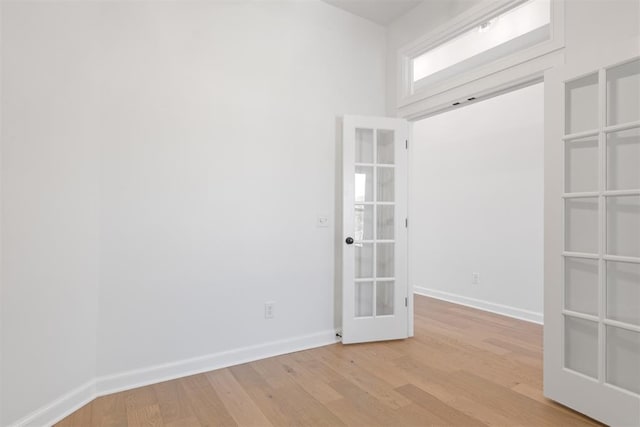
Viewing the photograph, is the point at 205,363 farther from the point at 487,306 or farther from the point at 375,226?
the point at 487,306

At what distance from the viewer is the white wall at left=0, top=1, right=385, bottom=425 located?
188cm

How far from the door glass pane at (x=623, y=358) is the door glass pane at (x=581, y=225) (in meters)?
0.46

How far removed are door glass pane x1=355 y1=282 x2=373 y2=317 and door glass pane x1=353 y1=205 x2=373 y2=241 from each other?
0.44m

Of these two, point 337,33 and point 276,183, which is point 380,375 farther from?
point 337,33

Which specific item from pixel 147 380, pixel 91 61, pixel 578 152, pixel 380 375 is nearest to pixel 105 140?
pixel 91 61

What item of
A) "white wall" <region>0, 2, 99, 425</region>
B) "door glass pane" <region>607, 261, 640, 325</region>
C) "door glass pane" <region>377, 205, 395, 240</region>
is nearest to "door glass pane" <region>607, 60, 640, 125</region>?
"door glass pane" <region>607, 261, 640, 325</region>

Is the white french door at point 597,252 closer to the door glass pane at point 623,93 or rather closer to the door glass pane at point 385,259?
the door glass pane at point 623,93

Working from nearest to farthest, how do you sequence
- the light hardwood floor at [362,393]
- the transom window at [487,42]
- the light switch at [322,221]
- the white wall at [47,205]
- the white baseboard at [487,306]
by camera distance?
the white wall at [47,205] < the light hardwood floor at [362,393] < the transom window at [487,42] < the light switch at [322,221] < the white baseboard at [487,306]

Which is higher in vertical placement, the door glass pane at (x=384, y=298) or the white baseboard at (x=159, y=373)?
the door glass pane at (x=384, y=298)

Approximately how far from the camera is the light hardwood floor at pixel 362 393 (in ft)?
6.53

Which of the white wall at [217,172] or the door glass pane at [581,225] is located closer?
the door glass pane at [581,225]

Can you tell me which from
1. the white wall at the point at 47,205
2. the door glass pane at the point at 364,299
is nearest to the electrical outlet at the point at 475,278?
the door glass pane at the point at 364,299

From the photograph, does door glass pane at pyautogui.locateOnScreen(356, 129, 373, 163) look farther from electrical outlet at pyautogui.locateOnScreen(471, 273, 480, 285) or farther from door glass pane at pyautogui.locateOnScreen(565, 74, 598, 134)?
electrical outlet at pyautogui.locateOnScreen(471, 273, 480, 285)

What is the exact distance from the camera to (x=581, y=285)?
2080 mm
